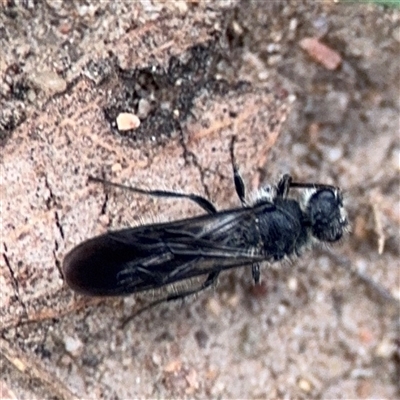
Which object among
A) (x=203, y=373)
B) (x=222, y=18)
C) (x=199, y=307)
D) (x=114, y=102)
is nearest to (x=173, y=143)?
(x=114, y=102)

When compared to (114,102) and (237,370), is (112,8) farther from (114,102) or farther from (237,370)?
(237,370)

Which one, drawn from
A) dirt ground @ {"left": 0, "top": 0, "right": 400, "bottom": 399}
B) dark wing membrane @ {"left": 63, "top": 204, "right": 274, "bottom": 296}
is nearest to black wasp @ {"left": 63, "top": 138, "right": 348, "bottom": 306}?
dark wing membrane @ {"left": 63, "top": 204, "right": 274, "bottom": 296}

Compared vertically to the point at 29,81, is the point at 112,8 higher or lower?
higher

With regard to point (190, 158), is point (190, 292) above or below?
below

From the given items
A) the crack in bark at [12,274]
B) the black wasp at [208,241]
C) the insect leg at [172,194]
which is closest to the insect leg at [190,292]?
the black wasp at [208,241]

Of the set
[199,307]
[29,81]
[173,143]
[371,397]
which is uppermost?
[29,81]

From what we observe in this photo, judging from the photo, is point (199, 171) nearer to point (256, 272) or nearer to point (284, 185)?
point (284, 185)

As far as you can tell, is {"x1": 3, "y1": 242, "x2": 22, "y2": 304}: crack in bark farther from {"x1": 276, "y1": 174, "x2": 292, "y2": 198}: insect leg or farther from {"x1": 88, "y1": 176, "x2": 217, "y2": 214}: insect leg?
{"x1": 276, "y1": 174, "x2": 292, "y2": 198}: insect leg

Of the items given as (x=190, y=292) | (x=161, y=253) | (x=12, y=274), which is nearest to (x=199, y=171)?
(x=161, y=253)
